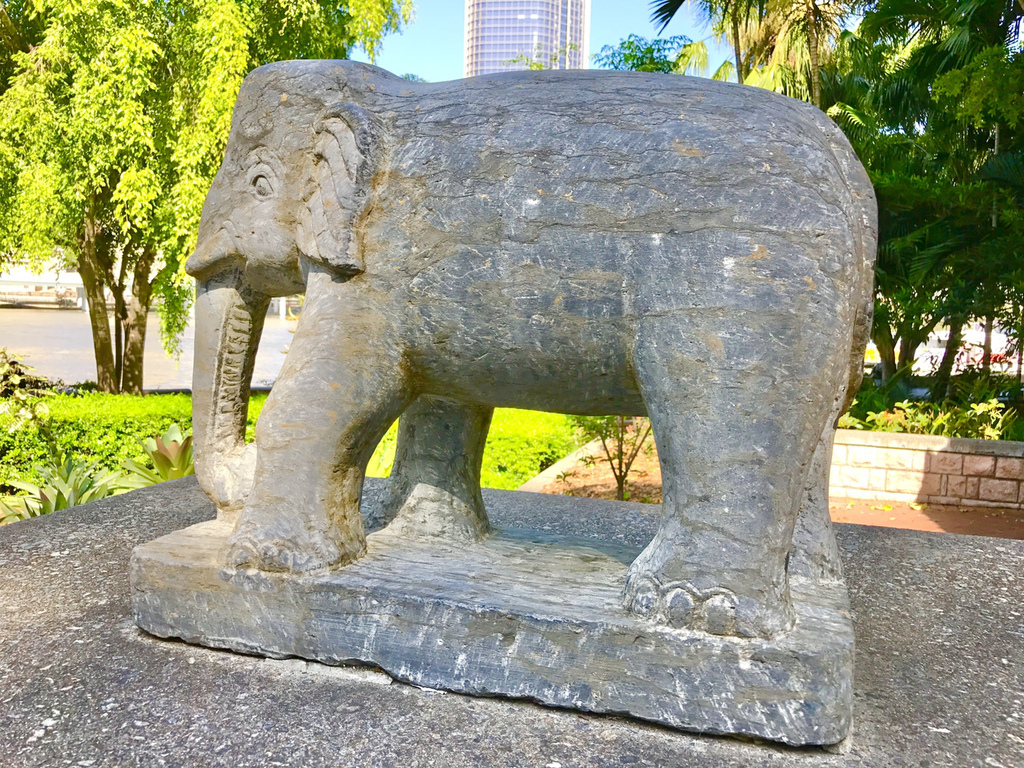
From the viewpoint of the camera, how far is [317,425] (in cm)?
244

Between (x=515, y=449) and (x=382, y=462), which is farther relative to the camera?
(x=515, y=449)

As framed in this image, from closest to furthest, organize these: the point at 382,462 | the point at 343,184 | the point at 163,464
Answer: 1. the point at 343,184
2. the point at 163,464
3. the point at 382,462

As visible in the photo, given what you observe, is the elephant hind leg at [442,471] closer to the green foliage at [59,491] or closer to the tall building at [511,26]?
the green foliage at [59,491]

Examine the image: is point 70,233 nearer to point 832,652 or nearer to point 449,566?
point 449,566

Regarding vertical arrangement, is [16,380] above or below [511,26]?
below

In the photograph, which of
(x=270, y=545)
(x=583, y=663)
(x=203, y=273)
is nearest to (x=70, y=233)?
(x=203, y=273)

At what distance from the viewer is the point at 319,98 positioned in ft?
8.27

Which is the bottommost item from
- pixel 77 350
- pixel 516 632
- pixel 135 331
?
pixel 77 350

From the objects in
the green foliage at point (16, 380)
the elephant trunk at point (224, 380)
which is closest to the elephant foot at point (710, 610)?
the elephant trunk at point (224, 380)

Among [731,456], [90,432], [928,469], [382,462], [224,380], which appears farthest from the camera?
[928,469]

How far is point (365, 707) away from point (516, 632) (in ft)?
1.40

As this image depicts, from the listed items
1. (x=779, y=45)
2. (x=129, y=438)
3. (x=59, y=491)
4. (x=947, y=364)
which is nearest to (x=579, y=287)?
(x=59, y=491)

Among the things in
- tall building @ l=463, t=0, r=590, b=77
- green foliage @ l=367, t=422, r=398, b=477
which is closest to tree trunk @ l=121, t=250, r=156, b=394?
green foliage @ l=367, t=422, r=398, b=477

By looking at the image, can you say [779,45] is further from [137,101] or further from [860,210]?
[860,210]
